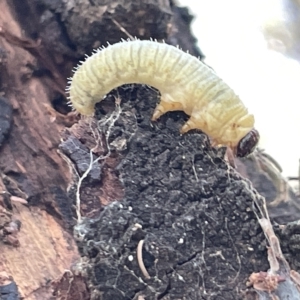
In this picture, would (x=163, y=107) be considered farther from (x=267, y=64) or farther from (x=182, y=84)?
(x=267, y=64)

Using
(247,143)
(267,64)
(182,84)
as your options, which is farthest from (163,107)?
(267,64)

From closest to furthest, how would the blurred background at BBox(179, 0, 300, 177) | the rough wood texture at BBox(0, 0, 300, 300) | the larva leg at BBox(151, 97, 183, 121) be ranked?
the rough wood texture at BBox(0, 0, 300, 300) < the larva leg at BBox(151, 97, 183, 121) < the blurred background at BBox(179, 0, 300, 177)

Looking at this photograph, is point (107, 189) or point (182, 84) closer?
point (107, 189)

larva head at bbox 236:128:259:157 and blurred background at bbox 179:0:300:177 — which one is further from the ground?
blurred background at bbox 179:0:300:177

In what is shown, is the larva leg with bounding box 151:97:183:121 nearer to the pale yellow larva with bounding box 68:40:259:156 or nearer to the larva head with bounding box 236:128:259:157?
the pale yellow larva with bounding box 68:40:259:156

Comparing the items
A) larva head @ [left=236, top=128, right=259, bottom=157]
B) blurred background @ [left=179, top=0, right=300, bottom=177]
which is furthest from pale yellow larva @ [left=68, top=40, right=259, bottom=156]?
blurred background @ [left=179, top=0, right=300, bottom=177]

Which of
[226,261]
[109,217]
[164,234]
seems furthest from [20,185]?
[226,261]

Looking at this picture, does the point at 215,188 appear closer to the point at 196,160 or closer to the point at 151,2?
the point at 196,160

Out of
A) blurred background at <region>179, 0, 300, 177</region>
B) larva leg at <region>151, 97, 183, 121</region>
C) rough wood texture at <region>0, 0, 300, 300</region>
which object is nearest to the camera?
rough wood texture at <region>0, 0, 300, 300</region>
